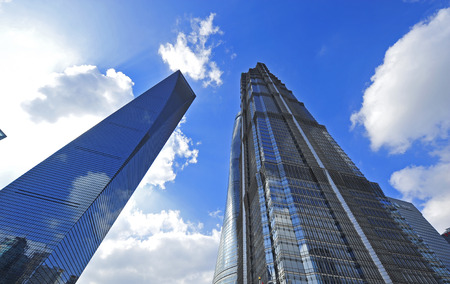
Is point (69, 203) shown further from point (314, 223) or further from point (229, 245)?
point (314, 223)

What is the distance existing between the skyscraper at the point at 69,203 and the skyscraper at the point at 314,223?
81664 millimetres

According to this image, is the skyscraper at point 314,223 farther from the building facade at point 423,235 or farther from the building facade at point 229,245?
the building facade at point 423,235

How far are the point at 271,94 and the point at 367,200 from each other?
97427 millimetres

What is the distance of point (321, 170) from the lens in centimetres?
9300

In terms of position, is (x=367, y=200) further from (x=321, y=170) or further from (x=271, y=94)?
(x=271, y=94)

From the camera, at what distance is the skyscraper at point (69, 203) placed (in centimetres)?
11188

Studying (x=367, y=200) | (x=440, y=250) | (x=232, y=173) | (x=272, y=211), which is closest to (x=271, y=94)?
(x=232, y=173)

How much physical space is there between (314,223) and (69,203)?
400 ft

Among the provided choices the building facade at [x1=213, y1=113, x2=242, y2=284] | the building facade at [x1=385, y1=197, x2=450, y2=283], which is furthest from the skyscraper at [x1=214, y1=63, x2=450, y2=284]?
the building facade at [x1=385, y1=197, x2=450, y2=283]

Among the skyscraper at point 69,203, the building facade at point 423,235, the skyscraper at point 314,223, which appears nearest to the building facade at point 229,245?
the skyscraper at point 314,223

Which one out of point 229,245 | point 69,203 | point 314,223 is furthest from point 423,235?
point 69,203

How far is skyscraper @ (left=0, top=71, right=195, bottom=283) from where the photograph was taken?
4405 inches

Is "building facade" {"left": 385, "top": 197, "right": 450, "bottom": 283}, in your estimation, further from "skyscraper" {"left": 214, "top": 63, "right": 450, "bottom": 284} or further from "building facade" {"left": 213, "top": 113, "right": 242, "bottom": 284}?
"building facade" {"left": 213, "top": 113, "right": 242, "bottom": 284}

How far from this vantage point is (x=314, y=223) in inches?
2734
